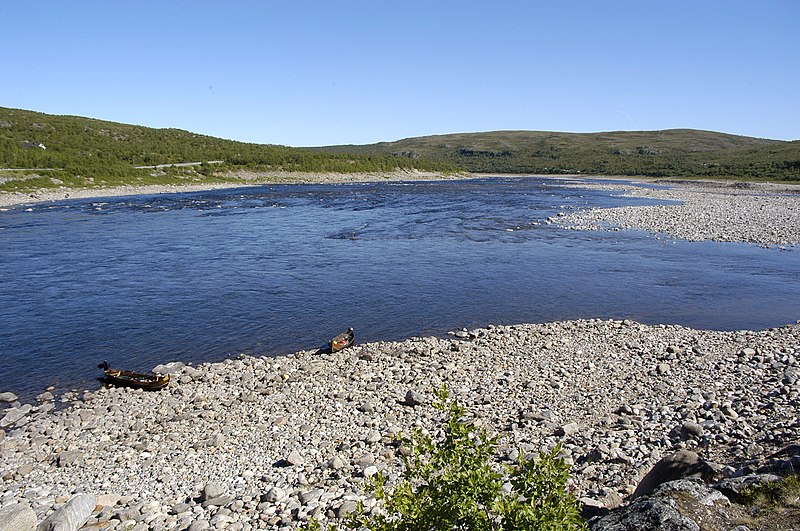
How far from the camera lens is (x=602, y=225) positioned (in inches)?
1699

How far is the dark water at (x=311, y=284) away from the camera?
1738 centimetres

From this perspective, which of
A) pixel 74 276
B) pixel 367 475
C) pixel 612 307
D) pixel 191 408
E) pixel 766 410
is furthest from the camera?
pixel 74 276

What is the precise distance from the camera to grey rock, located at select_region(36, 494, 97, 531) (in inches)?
305

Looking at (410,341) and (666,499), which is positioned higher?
(666,499)

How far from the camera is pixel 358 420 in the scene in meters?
11.4

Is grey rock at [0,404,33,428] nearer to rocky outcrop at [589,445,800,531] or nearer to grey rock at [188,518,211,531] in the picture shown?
grey rock at [188,518,211,531]

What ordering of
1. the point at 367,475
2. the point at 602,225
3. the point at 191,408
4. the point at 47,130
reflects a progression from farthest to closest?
the point at 47,130, the point at 602,225, the point at 191,408, the point at 367,475

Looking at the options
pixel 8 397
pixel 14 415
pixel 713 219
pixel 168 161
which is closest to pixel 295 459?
pixel 14 415

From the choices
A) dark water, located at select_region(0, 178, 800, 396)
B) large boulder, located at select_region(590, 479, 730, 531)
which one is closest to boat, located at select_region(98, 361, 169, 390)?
dark water, located at select_region(0, 178, 800, 396)

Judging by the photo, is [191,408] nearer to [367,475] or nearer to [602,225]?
[367,475]

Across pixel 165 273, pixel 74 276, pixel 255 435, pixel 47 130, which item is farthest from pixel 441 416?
pixel 47 130

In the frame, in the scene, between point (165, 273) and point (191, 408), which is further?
point (165, 273)

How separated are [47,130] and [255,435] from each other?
351 feet

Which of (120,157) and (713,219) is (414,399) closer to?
(713,219)
